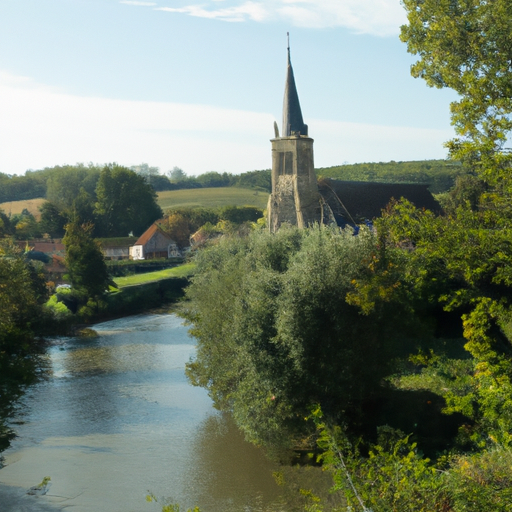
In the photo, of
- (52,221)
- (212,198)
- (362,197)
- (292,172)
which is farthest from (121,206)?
(362,197)

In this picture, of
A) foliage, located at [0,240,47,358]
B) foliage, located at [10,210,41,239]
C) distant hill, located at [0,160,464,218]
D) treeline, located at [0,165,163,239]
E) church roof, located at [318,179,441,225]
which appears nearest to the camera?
foliage, located at [0,240,47,358]

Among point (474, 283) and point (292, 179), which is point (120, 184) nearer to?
point (292, 179)

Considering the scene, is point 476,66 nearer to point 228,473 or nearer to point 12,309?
point 228,473

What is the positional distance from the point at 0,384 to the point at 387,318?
37.6ft

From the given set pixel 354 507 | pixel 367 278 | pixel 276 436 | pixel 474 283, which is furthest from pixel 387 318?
pixel 354 507

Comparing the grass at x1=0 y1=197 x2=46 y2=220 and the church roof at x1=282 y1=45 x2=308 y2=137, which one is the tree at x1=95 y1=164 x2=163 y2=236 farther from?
the church roof at x1=282 y1=45 x2=308 y2=137

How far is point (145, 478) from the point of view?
60.4 feet

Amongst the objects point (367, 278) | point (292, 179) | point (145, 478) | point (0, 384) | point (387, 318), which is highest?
point (292, 179)

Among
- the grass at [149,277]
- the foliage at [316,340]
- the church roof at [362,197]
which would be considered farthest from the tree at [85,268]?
the foliage at [316,340]

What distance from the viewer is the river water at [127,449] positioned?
1720 centimetres

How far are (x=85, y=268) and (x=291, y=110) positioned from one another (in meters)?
19.1

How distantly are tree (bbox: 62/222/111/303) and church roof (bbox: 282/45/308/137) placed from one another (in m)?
17.0

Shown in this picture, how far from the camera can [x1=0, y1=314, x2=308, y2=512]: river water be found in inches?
677

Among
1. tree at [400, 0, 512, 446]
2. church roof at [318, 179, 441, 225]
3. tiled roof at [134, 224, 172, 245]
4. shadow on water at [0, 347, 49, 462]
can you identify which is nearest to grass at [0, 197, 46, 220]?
tiled roof at [134, 224, 172, 245]
